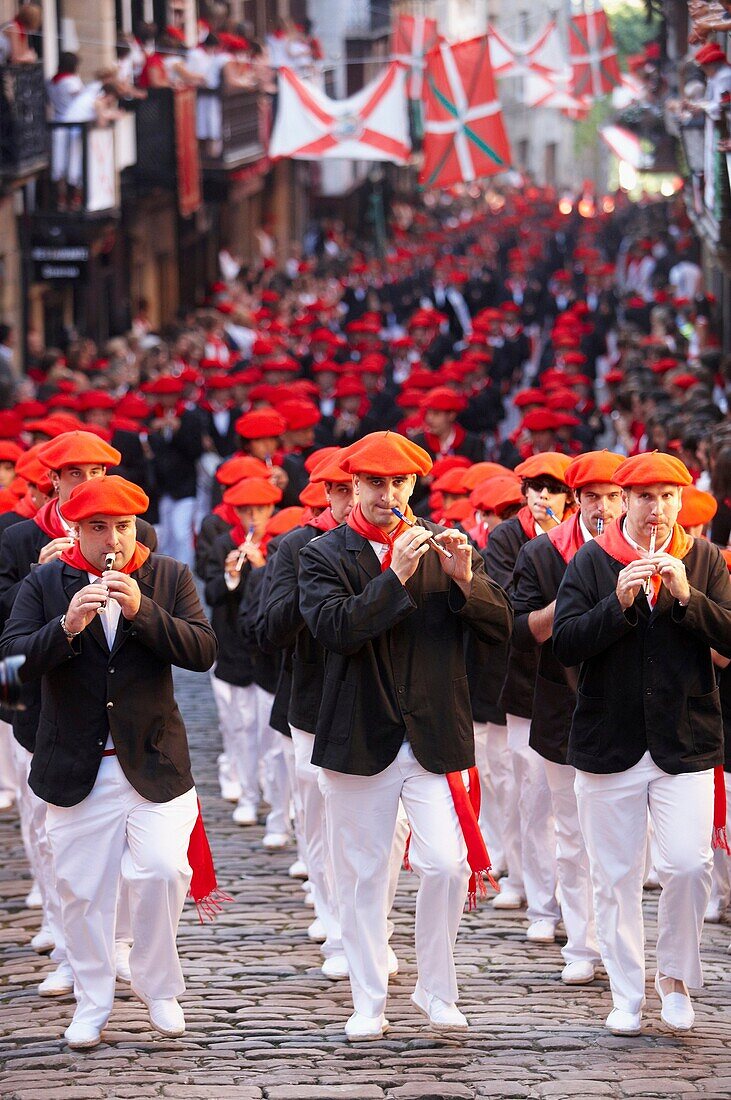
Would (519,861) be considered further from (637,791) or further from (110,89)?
(110,89)

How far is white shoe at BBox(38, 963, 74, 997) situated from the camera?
26.8 feet

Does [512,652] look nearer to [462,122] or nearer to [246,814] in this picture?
[246,814]

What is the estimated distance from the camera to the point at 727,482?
9.83 meters

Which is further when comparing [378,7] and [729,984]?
[378,7]

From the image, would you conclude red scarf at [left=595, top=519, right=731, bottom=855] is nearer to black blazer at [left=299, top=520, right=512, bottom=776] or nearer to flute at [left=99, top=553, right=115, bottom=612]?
black blazer at [left=299, top=520, right=512, bottom=776]

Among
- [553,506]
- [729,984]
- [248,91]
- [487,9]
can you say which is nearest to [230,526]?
[553,506]

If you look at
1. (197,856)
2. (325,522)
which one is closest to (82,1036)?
(197,856)

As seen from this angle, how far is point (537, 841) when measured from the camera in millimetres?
8984

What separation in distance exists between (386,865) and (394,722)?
0.57 m

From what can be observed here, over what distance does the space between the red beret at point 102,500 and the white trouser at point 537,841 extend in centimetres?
249

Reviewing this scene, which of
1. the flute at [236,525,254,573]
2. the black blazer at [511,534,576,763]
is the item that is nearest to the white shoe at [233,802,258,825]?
the flute at [236,525,254,573]

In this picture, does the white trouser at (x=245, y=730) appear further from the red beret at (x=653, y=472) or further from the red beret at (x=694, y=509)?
the red beret at (x=653, y=472)

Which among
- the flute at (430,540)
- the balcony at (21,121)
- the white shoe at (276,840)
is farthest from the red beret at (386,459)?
the balcony at (21,121)

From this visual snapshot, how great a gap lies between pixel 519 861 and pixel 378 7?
56.6 meters
